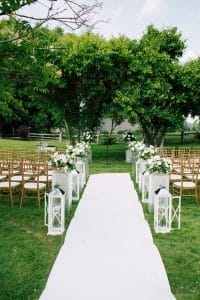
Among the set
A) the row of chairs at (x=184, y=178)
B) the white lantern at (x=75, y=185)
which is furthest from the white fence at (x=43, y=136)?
the white lantern at (x=75, y=185)

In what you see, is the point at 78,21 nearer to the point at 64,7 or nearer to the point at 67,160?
the point at 64,7

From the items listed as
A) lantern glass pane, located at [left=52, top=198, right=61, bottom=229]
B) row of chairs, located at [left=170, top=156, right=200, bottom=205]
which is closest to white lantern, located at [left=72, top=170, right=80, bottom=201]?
row of chairs, located at [left=170, top=156, right=200, bottom=205]

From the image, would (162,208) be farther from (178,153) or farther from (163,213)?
(178,153)

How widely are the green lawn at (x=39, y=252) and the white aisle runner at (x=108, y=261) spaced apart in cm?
18

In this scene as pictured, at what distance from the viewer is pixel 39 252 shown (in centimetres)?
708

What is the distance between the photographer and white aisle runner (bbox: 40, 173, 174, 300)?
209 inches

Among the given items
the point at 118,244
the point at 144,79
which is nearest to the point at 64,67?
the point at 144,79

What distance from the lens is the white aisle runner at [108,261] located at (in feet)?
17.4

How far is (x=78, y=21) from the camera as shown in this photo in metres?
5.09

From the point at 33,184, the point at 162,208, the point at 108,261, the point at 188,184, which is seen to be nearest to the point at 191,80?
the point at 188,184

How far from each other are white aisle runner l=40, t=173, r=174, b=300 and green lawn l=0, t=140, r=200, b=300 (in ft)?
0.58

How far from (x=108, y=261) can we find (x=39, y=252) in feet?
4.17

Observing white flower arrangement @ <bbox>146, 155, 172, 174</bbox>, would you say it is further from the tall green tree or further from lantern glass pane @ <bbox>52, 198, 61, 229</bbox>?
the tall green tree

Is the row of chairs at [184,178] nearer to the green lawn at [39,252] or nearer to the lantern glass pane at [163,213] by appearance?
the green lawn at [39,252]
